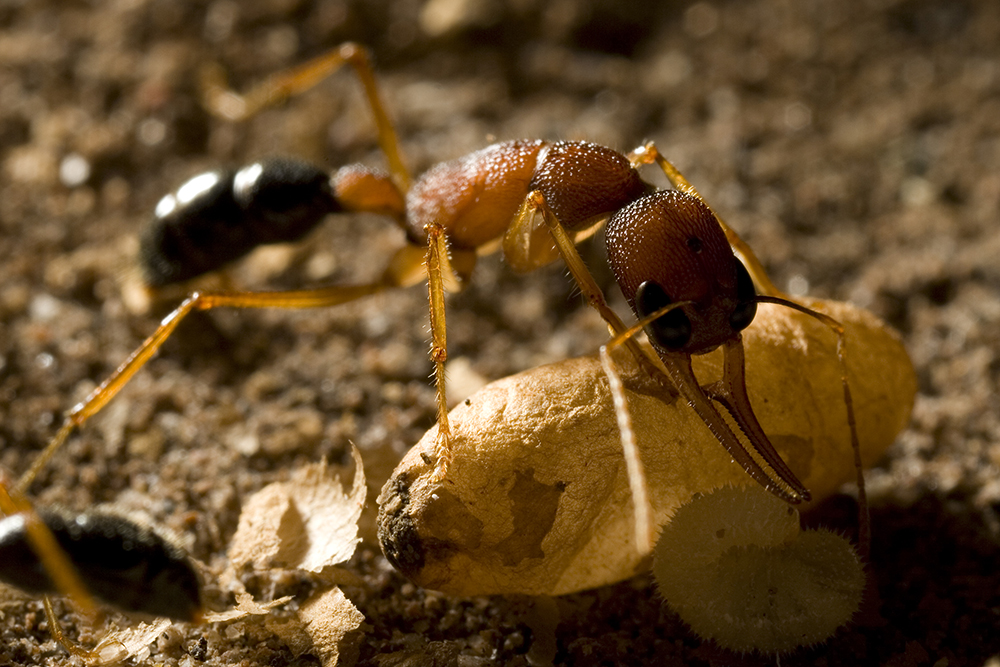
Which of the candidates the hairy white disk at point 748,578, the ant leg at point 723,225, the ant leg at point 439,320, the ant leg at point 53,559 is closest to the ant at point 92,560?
the ant leg at point 53,559

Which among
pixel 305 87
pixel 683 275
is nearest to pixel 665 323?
pixel 683 275

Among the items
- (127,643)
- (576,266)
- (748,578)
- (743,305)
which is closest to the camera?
(748,578)

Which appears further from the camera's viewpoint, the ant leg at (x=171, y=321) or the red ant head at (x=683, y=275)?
the ant leg at (x=171, y=321)

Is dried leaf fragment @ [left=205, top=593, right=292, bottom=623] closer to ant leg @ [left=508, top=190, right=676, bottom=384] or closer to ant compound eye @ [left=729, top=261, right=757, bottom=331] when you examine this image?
ant leg @ [left=508, top=190, right=676, bottom=384]

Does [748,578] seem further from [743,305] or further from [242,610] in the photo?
[242,610]

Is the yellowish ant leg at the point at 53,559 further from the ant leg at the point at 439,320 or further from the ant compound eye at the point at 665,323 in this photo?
the ant compound eye at the point at 665,323
